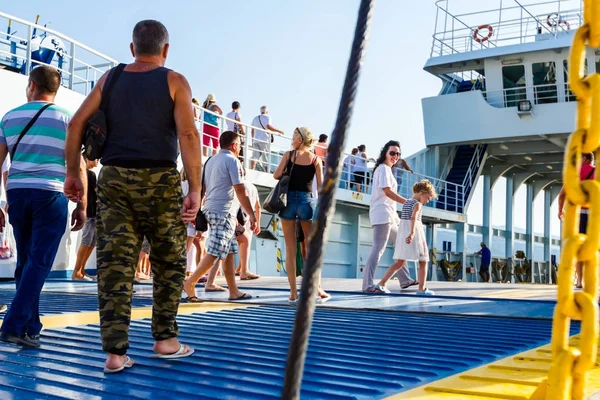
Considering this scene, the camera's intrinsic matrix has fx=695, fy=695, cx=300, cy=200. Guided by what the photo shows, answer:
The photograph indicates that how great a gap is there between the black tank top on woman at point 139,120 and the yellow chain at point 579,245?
1687 millimetres

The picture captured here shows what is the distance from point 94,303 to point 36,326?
2060 millimetres

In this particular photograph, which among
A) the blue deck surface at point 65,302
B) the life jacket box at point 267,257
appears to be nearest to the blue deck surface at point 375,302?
the blue deck surface at point 65,302

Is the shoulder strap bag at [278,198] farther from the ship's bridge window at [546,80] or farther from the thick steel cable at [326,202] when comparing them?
the ship's bridge window at [546,80]

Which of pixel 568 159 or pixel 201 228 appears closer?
pixel 568 159

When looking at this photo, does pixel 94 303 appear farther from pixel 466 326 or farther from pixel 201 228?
pixel 466 326

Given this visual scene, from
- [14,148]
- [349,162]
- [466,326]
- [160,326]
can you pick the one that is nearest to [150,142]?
[160,326]

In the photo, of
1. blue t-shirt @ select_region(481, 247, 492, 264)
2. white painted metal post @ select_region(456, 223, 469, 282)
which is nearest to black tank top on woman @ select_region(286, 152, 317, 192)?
white painted metal post @ select_region(456, 223, 469, 282)

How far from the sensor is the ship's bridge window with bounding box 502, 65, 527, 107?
→ 1830 cm

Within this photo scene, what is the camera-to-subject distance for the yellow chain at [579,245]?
43.0 inches

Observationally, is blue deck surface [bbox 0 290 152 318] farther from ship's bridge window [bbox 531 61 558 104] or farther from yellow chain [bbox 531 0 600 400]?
ship's bridge window [bbox 531 61 558 104]

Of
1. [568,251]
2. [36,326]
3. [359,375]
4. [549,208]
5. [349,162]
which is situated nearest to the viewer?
[568,251]

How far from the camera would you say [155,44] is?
260cm

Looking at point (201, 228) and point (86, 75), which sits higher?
point (86, 75)

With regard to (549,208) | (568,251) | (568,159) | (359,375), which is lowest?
(359,375)
